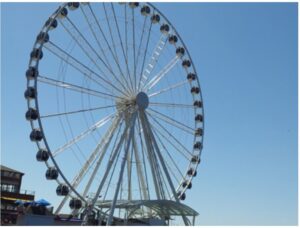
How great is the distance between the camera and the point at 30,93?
27.2 meters

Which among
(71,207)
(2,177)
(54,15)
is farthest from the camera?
(2,177)

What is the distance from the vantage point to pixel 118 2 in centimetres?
3366

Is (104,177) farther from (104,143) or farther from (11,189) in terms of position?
(11,189)

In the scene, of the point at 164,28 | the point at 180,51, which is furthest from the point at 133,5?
the point at 180,51

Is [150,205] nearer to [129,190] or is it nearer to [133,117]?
[129,190]

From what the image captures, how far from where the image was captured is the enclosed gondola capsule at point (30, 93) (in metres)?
27.2

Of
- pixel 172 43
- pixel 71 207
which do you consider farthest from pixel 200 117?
pixel 71 207

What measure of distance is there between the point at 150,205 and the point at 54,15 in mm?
14838

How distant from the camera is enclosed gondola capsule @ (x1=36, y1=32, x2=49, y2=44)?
1123 inches

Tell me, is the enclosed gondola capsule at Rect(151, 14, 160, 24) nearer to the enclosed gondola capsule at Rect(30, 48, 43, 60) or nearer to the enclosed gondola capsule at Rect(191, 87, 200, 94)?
the enclosed gondola capsule at Rect(191, 87, 200, 94)

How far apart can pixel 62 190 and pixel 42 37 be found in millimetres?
10043

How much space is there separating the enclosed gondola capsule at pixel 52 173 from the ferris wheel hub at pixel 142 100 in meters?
7.80

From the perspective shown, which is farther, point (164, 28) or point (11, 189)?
point (11, 189)

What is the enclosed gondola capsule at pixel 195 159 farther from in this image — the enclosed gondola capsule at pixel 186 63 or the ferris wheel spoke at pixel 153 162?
the enclosed gondola capsule at pixel 186 63
